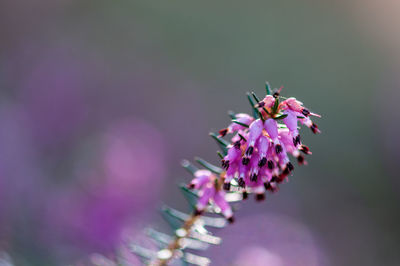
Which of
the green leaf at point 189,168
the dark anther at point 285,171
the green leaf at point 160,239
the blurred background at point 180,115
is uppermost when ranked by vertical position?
the blurred background at point 180,115

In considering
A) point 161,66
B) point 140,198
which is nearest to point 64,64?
point 161,66

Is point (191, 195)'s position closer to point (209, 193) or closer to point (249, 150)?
point (209, 193)

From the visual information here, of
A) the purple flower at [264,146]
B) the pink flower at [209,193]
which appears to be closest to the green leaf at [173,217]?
the pink flower at [209,193]

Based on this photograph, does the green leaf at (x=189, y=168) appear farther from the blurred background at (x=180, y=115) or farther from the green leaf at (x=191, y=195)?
the blurred background at (x=180, y=115)

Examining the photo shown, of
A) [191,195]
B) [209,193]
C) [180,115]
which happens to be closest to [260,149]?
[209,193]

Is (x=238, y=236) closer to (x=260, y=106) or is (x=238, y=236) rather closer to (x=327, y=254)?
(x=327, y=254)

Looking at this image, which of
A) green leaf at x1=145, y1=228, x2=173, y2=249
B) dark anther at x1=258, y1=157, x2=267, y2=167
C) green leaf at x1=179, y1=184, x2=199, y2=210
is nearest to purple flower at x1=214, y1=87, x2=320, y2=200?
dark anther at x1=258, y1=157, x2=267, y2=167
